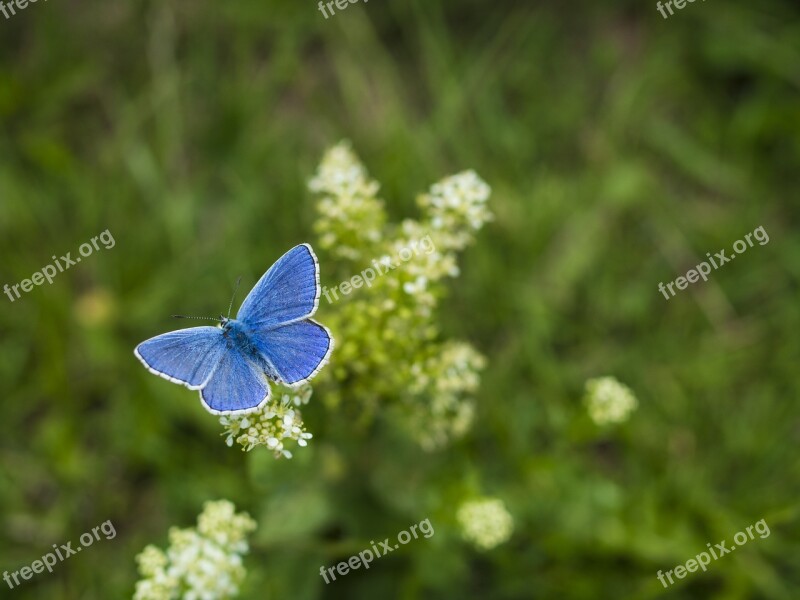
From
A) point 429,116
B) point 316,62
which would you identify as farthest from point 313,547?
point 316,62

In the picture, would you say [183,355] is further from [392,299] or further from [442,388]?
[442,388]

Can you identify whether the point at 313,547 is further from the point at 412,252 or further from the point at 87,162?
the point at 87,162

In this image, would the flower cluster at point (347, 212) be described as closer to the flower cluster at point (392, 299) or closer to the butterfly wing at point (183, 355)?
the flower cluster at point (392, 299)

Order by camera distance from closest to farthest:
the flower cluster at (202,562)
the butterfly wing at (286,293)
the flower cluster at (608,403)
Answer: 1. the butterfly wing at (286,293)
2. the flower cluster at (202,562)
3. the flower cluster at (608,403)

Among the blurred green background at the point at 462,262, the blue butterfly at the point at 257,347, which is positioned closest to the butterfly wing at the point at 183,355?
the blue butterfly at the point at 257,347

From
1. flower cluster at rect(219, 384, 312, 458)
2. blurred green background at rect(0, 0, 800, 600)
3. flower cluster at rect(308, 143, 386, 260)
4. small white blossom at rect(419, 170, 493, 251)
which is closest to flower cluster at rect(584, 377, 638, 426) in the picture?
blurred green background at rect(0, 0, 800, 600)

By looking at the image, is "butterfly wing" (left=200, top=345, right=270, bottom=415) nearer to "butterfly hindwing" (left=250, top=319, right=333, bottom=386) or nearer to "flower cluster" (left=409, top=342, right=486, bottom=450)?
"butterfly hindwing" (left=250, top=319, right=333, bottom=386)
